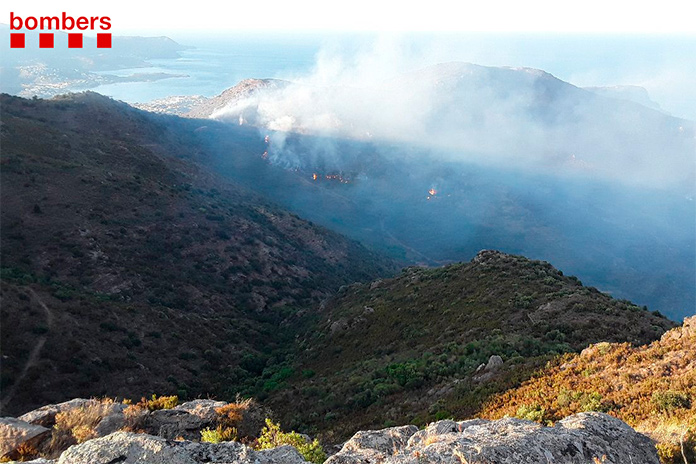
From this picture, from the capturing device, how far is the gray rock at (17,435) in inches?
317

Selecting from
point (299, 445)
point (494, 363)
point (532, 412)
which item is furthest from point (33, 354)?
point (532, 412)

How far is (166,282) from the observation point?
133ft

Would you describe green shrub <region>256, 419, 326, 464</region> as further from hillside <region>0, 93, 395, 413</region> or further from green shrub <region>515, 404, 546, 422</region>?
hillside <region>0, 93, 395, 413</region>

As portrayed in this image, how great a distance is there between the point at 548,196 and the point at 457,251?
4316cm

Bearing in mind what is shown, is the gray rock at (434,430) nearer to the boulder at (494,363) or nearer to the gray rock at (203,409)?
the gray rock at (203,409)

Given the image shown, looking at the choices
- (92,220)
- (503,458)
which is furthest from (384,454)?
(92,220)

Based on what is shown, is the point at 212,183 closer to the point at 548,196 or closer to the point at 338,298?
the point at 338,298

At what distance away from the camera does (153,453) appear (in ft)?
20.5

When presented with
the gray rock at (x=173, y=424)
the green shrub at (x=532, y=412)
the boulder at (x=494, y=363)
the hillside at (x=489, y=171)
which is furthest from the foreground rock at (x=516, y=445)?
the hillside at (x=489, y=171)

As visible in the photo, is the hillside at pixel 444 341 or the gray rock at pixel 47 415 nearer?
the gray rock at pixel 47 415

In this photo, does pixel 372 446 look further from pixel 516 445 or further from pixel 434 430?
pixel 516 445

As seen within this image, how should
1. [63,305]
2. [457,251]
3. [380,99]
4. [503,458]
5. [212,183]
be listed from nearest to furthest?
[503,458]
[63,305]
[212,183]
[457,251]
[380,99]

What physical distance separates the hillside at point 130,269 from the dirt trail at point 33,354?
75 millimetres

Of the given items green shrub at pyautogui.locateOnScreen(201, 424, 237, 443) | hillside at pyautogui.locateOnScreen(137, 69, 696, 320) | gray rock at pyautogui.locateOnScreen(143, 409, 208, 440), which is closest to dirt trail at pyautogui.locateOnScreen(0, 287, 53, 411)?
gray rock at pyautogui.locateOnScreen(143, 409, 208, 440)
